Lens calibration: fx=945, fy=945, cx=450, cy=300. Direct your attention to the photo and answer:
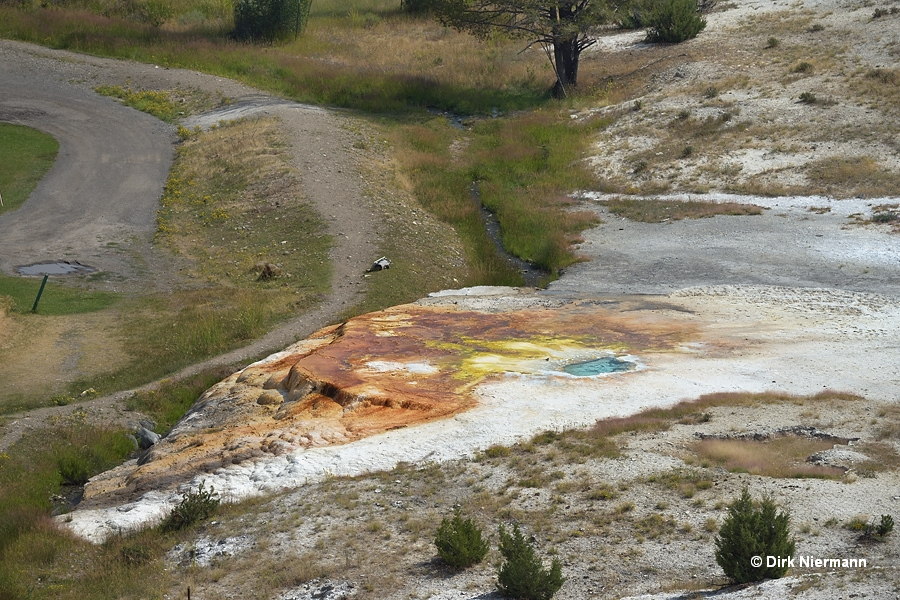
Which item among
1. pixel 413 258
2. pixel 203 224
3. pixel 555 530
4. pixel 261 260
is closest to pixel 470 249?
pixel 413 258

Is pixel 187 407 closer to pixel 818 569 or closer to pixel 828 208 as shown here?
pixel 818 569

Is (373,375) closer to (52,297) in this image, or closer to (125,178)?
(52,297)

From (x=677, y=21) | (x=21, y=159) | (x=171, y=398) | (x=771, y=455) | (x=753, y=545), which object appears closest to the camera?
(x=753, y=545)

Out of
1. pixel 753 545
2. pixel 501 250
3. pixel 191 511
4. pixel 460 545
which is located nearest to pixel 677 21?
pixel 501 250

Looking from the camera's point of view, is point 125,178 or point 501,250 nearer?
point 501,250

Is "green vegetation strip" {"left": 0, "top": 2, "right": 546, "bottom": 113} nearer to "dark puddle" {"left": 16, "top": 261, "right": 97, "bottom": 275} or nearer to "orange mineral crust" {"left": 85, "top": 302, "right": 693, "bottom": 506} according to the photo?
"dark puddle" {"left": 16, "top": 261, "right": 97, "bottom": 275}

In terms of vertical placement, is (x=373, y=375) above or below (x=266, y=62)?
below

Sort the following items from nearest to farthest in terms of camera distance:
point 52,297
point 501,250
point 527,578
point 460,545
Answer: point 527,578 < point 460,545 < point 52,297 < point 501,250
